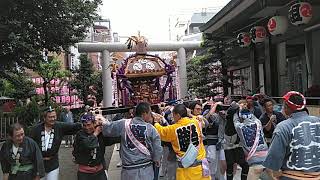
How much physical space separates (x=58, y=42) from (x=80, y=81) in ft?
66.4

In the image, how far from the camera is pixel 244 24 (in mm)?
14891

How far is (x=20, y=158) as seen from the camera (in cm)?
559

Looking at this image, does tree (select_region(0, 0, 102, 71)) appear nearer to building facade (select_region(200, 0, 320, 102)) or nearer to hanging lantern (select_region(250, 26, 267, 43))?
building facade (select_region(200, 0, 320, 102))

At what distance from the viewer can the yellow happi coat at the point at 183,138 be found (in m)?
5.85

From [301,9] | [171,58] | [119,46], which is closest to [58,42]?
[171,58]

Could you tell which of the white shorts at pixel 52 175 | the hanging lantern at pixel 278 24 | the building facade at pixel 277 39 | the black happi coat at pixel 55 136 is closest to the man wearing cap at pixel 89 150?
the black happi coat at pixel 55 136

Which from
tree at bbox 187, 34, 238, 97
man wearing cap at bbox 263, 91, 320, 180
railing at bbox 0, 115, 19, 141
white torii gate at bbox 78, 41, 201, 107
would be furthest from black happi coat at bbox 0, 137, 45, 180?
white torii gate at bbox 78, 41, 201, 107

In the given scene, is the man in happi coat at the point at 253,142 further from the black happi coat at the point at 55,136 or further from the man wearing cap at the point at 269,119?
the black happi coat at the point at 55,136

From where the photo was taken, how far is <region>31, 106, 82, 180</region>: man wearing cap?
6.13m

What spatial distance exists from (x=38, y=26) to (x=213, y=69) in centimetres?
940

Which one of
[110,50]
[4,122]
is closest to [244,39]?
[110,50]

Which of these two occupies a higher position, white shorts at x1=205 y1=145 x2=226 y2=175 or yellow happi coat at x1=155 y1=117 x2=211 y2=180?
yellow happi coat at x1=155 y1=117 x2=211 y2=180

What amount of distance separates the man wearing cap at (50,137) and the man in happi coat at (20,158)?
0.43m

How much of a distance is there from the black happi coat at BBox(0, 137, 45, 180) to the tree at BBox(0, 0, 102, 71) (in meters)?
3.72
